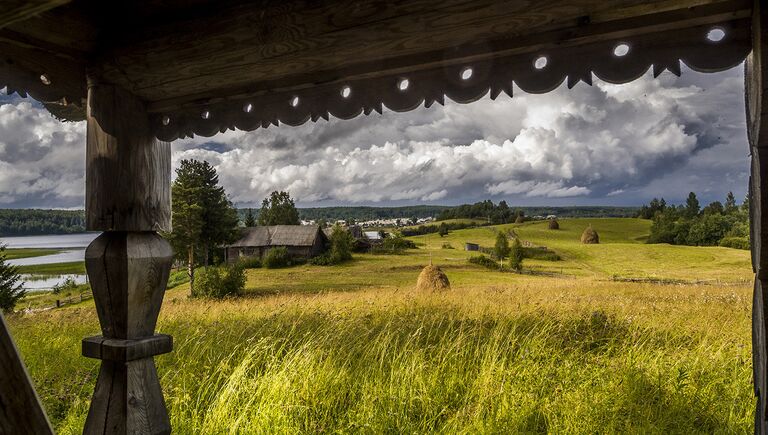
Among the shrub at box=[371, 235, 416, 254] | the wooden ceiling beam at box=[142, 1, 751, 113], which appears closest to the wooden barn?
the shrub at box=[371, 235, 416, 254]

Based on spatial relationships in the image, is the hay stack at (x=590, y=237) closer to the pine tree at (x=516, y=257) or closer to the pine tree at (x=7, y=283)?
the pine tree at (x=516, y=257)

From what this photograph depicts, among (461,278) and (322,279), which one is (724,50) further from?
(322,279)

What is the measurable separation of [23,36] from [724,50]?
114 inches

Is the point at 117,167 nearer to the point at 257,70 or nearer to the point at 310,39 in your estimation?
the point at 257,70

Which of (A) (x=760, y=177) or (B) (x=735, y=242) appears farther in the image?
(B) (x=735, y=242)

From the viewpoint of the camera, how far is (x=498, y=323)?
5.33m

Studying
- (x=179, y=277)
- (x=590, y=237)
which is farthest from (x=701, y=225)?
(x=179, y=277)

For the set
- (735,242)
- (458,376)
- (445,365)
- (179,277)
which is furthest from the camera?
(179,277)

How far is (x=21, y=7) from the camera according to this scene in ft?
2.18

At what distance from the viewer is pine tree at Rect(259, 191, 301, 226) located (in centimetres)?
2139

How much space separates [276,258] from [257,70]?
16.2 m

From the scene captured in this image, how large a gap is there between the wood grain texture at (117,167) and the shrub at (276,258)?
49.1 ft

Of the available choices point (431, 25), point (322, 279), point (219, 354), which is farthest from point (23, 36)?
point (322, 279)

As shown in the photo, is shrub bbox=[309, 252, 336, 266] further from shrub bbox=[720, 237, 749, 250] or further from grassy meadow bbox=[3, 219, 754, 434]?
shrub bbox=[720, 237, 749, 250]
